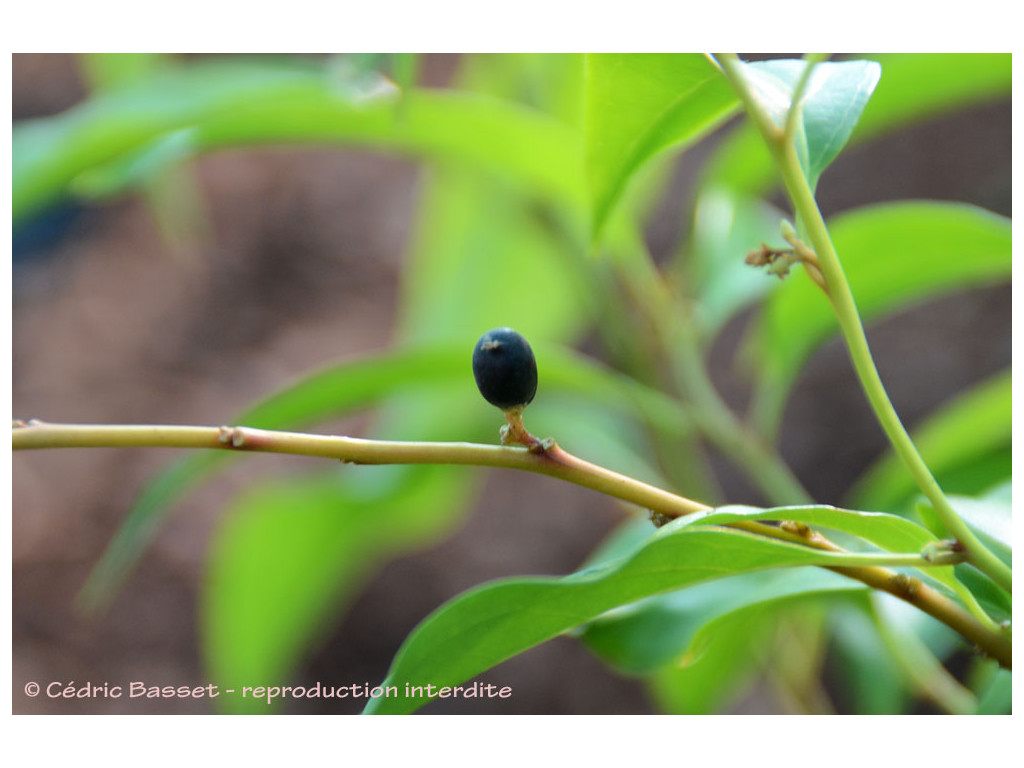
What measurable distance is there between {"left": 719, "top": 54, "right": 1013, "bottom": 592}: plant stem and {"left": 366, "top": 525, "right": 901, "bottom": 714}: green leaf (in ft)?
0.13

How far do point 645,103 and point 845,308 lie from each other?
0.34ft

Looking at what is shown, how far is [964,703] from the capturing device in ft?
1.65

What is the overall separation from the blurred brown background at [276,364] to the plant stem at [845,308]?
758mm

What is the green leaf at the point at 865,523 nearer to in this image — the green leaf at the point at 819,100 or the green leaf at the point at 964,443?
the green leaf at the point at 819,100

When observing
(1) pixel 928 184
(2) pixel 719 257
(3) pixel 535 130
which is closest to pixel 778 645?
(2) pixel 719 257

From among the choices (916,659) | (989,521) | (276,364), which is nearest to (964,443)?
(916,659)

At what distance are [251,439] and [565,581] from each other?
9 centimetres

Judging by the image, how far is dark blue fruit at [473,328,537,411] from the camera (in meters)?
0.21

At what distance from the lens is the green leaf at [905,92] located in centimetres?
47

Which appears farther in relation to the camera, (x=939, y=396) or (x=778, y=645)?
(x=939, y=396)

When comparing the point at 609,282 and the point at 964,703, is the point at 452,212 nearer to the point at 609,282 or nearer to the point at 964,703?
the point at 609,282

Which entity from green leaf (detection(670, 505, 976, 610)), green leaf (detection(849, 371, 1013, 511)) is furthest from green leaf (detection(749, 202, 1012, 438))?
green leaf (detection(670, 505, 976, 610))

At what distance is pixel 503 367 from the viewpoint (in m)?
0.21

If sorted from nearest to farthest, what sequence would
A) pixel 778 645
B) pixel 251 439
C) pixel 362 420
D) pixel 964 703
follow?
pixel 251 439 < pixel 964 703 < pixel 778 645 < pixel 362 420
